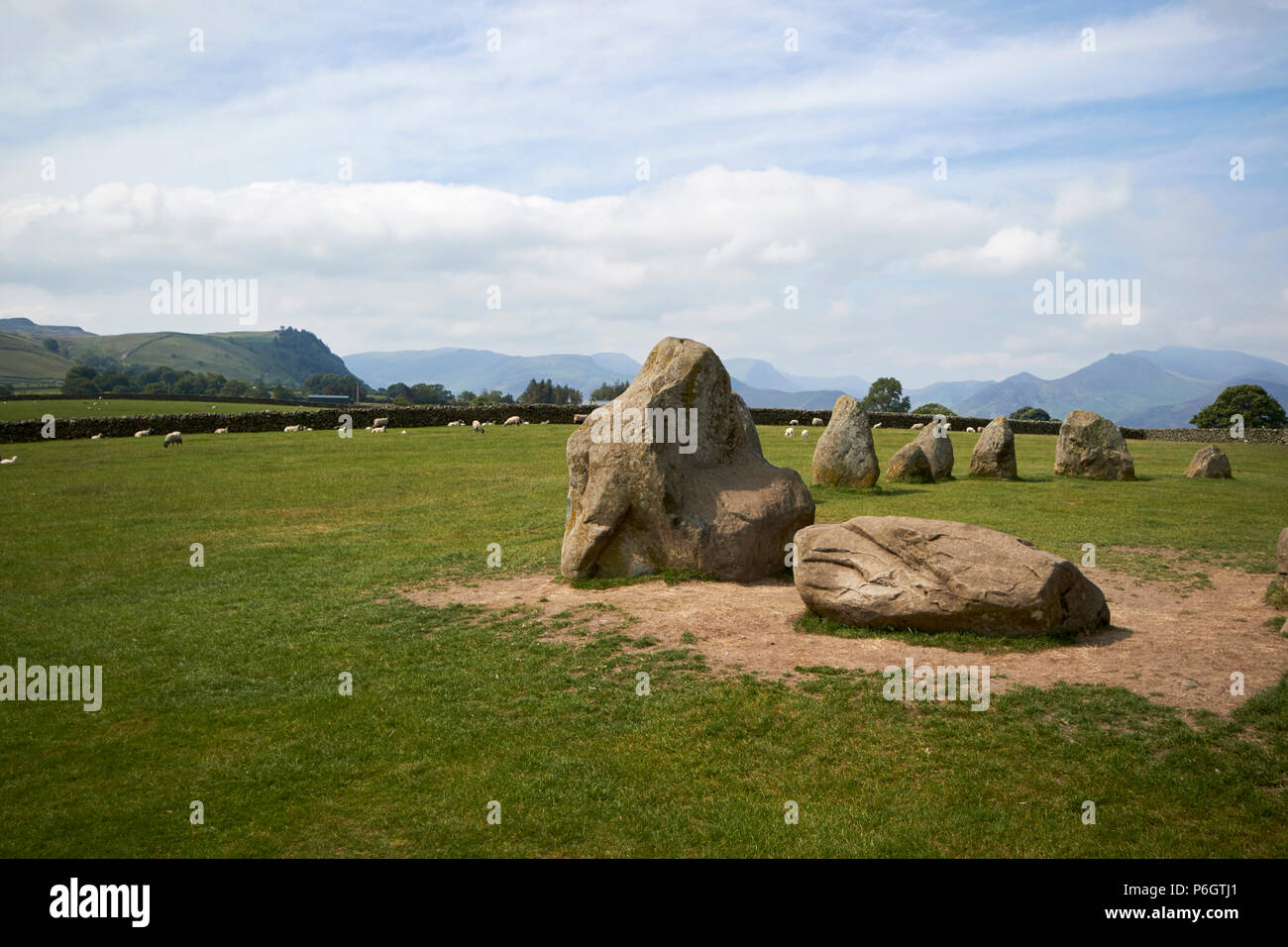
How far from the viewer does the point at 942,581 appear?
10289 millimetres

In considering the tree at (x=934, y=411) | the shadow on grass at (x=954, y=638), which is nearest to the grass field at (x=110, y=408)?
the tree at (x=934, y=411)

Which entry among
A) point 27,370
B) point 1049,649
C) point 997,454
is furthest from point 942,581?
point 27,370

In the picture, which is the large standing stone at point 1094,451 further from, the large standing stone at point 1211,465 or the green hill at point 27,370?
the green hill at point 27,370

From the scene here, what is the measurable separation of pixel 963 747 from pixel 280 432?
149 ft

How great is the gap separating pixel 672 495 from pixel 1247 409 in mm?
87812

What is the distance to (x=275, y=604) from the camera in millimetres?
13320

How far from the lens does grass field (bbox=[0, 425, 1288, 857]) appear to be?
6469mm

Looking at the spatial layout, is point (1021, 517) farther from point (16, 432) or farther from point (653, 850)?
point (16, 432)

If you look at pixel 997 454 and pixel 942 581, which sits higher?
pixel 997 454

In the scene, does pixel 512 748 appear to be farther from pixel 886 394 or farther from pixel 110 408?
pixel 886 394

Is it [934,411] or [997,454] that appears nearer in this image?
[997,454]

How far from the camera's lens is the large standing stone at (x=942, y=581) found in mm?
10062

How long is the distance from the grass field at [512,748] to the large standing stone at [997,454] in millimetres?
12719
